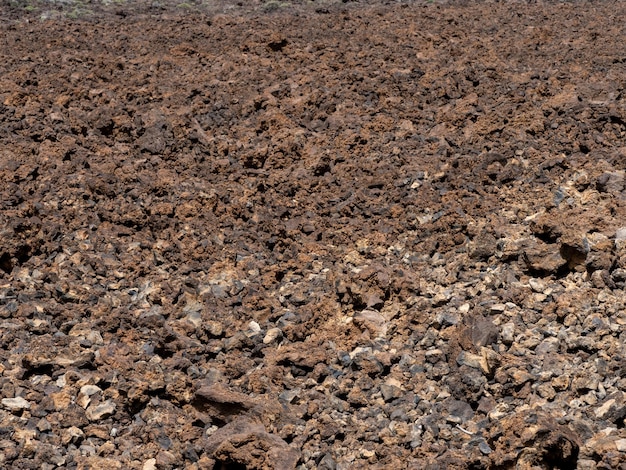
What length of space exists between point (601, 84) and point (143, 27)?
5.51 meters

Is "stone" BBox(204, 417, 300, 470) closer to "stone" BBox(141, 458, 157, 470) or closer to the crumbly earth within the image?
the crumbly earth

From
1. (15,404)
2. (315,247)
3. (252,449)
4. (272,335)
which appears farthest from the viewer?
(315,247)

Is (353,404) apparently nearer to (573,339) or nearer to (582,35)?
(573,339)

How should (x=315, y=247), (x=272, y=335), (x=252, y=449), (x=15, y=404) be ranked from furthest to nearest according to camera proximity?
(x=315, y=247), (x=272, y=335), (x=15, y=404), (x=252, y=449)

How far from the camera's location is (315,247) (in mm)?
5551

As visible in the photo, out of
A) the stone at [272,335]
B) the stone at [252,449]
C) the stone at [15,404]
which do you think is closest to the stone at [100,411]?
the stone at [15,404]

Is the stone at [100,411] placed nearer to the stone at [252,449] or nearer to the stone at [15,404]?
the stone at [15,404]

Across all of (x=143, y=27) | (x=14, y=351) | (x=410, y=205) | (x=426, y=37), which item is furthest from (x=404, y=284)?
(x=143, y=27)

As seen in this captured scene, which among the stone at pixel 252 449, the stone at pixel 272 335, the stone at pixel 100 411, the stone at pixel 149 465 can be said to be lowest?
the stone at pixel 149 465

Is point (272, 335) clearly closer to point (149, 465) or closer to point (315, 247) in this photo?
point (315, 247)

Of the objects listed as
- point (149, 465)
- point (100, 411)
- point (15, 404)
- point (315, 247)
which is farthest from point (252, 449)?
point (315, 247)

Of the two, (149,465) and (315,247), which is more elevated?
(315,247)

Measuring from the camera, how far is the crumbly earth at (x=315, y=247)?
3.95 meters

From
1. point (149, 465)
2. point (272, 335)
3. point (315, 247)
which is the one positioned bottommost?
point (149, 465)
